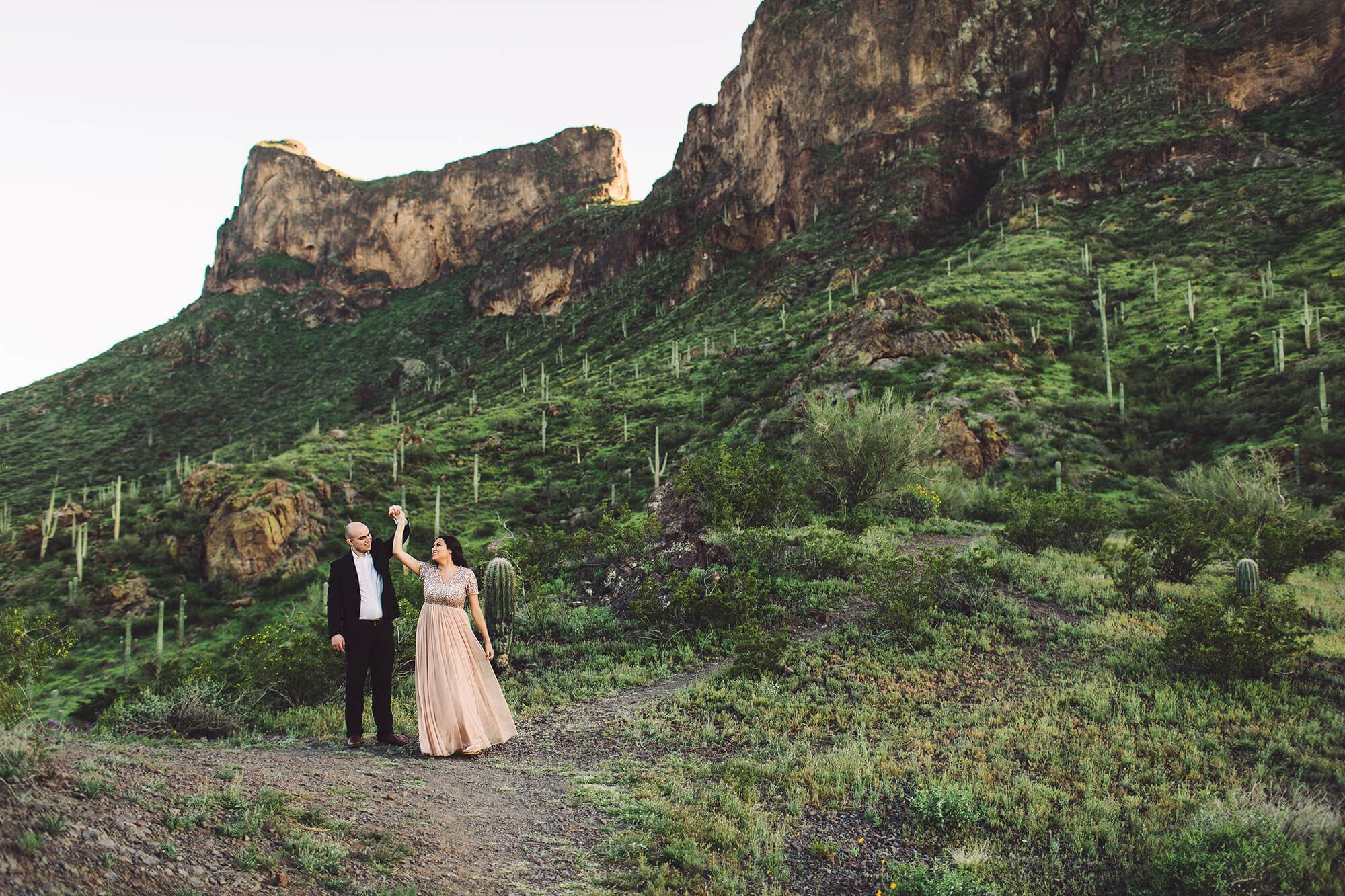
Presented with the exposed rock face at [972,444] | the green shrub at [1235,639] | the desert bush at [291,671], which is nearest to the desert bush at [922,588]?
the green shrub at [1235,639]

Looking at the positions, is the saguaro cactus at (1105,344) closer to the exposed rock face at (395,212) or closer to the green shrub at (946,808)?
the green shrub at (946,808)

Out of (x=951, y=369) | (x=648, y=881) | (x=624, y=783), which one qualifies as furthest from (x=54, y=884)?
(x=951, y=369)

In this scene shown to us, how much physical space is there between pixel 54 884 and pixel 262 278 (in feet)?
329

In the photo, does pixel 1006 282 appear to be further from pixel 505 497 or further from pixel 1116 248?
pixel 505 497

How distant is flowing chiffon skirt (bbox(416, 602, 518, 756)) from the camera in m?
5.71

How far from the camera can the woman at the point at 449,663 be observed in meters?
5.72

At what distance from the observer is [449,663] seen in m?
5.77

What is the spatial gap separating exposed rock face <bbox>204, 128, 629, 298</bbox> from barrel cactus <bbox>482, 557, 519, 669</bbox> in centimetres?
8862

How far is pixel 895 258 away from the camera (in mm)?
45094

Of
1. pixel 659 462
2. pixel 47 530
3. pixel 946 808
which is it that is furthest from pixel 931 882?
pixel 47 530

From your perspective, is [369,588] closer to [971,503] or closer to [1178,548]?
[1178,548]

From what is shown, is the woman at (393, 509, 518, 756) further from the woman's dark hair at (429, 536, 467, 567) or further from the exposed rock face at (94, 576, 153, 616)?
the exposed rock face at (94, 576, 153, 616)

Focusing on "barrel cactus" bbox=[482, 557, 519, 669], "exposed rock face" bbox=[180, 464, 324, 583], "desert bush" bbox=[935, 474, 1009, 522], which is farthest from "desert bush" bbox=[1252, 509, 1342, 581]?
"exposed rock face" bbox=[180, 464, 324, 583]

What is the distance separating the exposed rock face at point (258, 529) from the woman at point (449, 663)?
2126 cm
